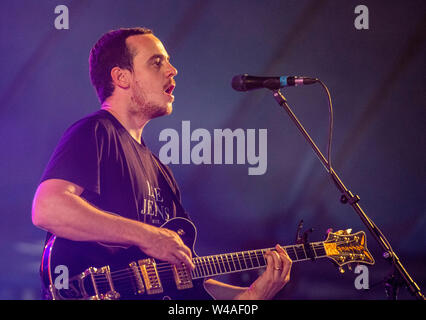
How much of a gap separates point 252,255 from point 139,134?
33.8 inches

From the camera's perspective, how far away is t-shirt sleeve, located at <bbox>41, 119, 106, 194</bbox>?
1.90 m

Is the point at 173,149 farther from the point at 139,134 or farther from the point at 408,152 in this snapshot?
the point at 408,152

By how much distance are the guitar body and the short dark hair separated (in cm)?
89

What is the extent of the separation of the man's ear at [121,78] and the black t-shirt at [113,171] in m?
0.23

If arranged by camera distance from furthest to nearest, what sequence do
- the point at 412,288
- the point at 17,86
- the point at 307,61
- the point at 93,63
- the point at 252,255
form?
the point at 307,61
the point at 17,86
the point at 93,63
the point at 252,255
the point at 412,288

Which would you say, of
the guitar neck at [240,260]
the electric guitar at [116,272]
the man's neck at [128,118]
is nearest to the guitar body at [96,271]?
the electric guitar at [116,272]

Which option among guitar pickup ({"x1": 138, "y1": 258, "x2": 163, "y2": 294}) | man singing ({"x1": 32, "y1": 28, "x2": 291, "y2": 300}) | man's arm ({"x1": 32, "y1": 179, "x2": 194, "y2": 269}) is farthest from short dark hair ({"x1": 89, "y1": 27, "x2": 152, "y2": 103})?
guitar pickup ({"x1": 138, "y1": 258, "x2": 163, "y2": 294})

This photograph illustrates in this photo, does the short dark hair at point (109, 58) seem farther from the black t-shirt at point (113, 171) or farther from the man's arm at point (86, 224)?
the man's arm at point (86, 224)

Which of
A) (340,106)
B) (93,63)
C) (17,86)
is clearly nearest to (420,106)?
(340,106)

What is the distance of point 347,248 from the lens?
2428mm

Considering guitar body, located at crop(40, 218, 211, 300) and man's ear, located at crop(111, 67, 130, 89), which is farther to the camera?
man's ear, located at crop(111, 67, 130, 89)

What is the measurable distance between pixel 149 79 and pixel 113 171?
59 cm

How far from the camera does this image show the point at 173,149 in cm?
283

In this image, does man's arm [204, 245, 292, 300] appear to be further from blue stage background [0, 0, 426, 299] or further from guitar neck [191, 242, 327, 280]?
blue stage background [0, 0, 426, 299]
